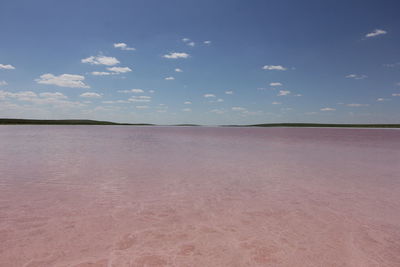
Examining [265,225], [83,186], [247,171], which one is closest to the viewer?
[265,225]

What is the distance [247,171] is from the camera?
988cm

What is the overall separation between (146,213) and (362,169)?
999 centimetres

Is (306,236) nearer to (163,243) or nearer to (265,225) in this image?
(265,225)

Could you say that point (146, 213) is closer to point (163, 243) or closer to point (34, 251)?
point (163, 243)

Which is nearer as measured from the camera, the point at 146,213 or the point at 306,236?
the point at 306,236

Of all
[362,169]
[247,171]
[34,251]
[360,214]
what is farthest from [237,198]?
[362,169]

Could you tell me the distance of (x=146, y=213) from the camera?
5.21 metres

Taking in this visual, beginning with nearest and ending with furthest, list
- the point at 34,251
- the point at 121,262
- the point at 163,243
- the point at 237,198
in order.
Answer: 1. the point at 121,262
2. the point at 34,251
3. the point at 163,243
4. the point at 237,198

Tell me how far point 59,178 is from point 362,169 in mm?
12569

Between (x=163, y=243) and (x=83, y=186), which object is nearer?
(x=163, y=243)

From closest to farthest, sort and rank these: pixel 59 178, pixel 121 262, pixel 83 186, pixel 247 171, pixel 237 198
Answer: pixel 121 262, pixel 237 198, pixel 83 186, pixel 59 178, pixel 247 171

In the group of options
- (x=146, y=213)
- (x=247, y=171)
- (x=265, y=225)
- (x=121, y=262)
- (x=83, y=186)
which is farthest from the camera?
(x=247, y=171)

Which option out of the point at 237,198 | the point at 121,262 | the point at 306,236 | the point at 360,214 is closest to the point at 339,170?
the point at 360,214

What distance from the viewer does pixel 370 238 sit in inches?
164
